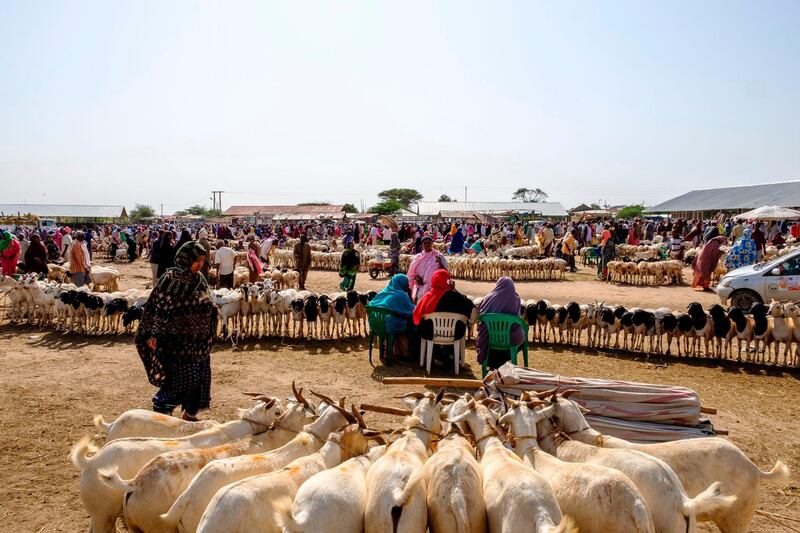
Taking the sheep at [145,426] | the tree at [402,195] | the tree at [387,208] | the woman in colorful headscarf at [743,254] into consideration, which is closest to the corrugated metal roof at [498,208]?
the tree at [387,208]

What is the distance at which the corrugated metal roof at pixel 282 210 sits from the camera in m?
68.0

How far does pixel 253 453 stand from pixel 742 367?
8320 mm

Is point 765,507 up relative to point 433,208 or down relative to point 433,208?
down

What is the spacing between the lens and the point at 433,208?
62281mm

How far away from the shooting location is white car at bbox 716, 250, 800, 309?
1178 centimetres

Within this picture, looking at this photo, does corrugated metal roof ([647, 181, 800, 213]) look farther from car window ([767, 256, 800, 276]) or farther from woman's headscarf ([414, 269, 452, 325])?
woman's headscarf ([414, 269, 452, 325])

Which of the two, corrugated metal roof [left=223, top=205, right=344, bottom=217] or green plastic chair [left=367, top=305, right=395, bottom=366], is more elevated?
corrugated metal roof [left=223, top=205, right=344, bottom=217]

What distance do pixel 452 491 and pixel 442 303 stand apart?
5.01 m

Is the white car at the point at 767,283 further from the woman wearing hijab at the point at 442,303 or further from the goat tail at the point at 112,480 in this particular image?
the goat tail at the point at 112,480

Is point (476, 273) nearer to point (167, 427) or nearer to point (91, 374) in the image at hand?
point (91, 374)

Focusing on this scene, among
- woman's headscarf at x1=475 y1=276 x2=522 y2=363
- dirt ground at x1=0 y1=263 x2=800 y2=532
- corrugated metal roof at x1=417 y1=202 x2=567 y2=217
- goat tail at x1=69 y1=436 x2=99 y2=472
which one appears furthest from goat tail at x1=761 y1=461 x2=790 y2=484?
corrugated metal roof at x1=417 y1=202 x2=567 y2=217

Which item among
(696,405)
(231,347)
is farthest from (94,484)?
(231,347)

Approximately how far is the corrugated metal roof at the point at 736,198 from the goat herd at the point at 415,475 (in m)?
42.1

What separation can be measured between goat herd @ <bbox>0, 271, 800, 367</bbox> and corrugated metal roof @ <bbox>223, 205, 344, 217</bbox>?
5548cm
